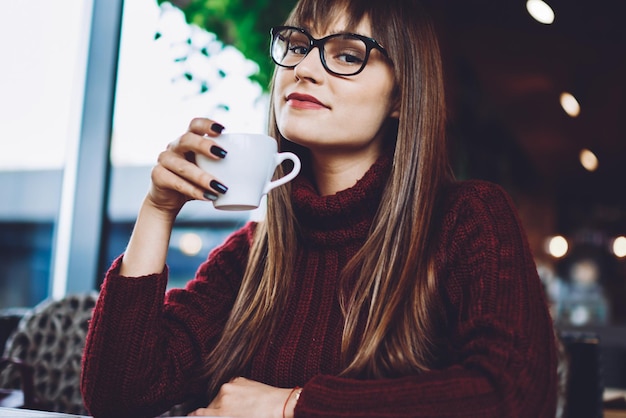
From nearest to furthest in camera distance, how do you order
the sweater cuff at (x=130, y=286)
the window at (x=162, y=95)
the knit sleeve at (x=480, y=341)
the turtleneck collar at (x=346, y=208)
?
1. the knit sleeve at (x=480, y=341)
2. the sweater cuff at (x=130, y=286)
3. the turtleneck collar at (x=346, y=208)
4. the window at (x=162, y=95)

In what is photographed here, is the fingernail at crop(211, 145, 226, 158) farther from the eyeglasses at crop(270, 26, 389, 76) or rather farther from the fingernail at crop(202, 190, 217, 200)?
the eyeglasses at crop(270, 26, 389, 76)

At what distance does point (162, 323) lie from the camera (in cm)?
108

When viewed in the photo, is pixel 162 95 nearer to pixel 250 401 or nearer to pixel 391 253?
pixel 391 253

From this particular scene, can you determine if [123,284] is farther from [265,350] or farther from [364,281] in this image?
[364,281]

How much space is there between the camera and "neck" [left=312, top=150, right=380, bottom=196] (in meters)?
1.15

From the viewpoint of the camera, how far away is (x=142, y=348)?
101 centimetres

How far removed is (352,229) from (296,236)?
0.12 m

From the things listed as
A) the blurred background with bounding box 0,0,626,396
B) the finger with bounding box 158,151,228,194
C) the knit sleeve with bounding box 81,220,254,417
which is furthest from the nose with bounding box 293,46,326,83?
the blurred background with bounding box 0,0,626,396

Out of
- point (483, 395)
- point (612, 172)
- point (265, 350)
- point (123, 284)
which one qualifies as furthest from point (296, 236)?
point (612, 172)

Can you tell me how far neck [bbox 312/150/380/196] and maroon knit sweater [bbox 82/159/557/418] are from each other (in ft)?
0.14

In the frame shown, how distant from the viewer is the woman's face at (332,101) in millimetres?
1033

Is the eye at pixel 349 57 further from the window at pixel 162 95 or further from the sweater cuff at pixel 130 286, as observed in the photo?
the window at pixel 162 95

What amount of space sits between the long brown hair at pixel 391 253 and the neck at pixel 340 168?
0.27 feet

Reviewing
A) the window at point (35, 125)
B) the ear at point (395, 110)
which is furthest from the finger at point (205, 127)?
the window at point (35, 125)
